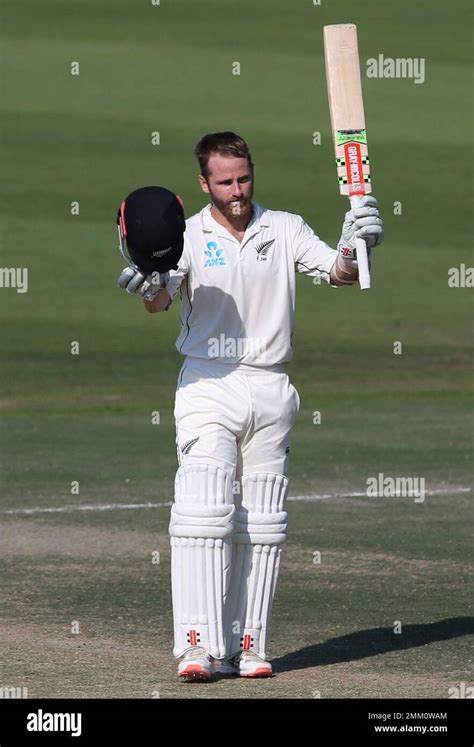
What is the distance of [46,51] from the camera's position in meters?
43.2

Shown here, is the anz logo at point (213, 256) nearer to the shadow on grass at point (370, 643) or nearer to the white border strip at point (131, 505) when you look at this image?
the shadow on grass at point (370, 643)

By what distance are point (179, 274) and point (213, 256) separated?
0.60 ft

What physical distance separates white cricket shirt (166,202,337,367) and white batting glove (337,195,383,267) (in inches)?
5.0

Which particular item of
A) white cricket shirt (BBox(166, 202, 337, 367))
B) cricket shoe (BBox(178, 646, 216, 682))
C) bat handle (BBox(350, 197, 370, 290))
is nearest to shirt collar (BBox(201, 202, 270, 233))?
white cricket shirt (BBox(166, 202, 337, 367))

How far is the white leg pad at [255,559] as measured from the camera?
25.3 ft

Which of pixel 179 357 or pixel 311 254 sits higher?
pixel 311 254

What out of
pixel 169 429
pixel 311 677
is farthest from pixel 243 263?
pixel 169 429

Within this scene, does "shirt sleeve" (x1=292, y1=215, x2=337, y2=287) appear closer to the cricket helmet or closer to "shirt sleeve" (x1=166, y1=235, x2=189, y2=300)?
"shirt sleeve" (x1=166, y1=235, x2=189, y2=300)

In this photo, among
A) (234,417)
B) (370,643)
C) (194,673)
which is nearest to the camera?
(194,673)

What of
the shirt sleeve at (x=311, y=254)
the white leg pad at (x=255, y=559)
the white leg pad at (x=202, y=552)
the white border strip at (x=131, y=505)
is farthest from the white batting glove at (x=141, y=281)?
the white border strip at (x=131, y=505)

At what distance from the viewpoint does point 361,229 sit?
7.52m

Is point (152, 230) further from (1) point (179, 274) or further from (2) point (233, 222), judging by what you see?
(2) point (233, 222)

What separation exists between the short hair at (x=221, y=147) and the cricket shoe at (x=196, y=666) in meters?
2.20

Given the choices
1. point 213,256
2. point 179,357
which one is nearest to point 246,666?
point 213,256
